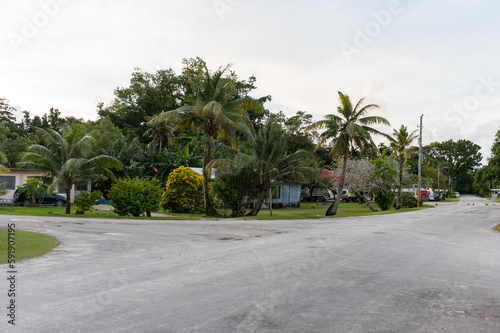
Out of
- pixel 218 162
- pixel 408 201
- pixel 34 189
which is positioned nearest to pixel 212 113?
pixel 218 162

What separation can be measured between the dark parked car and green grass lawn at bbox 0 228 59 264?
63.7 feet

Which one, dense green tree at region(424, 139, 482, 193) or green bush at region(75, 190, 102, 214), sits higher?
dense green tree at region(424, 139, 482, 193)

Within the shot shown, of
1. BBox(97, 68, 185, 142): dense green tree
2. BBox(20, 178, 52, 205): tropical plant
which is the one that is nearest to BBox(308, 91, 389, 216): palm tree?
BBox(20, 178, 52, 205): tropical plant

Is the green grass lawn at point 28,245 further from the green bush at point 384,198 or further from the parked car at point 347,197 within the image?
the parked car at point 347,197

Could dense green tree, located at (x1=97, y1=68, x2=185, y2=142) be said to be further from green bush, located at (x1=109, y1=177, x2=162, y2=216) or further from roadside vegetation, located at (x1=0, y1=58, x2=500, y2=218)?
green bush, located at (x1=109, y1=177, x2=162, y2=216)

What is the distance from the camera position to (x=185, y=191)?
28766 millimetres

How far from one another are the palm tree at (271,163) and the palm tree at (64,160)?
769 centimetres

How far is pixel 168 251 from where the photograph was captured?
11.0m

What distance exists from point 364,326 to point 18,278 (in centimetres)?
590

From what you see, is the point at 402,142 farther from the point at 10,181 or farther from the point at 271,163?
the point at 10,181

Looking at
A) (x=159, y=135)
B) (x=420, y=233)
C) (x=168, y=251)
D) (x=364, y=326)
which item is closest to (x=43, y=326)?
(x=364, y=326)

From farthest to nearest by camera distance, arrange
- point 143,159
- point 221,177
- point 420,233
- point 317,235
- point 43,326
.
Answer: point 143,159 < point 221,177 < point 420,233 < point 317,235 < point 43,326

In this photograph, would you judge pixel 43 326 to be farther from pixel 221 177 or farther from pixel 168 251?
pixel 221 177

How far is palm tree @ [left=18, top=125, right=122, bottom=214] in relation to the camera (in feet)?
79.6
